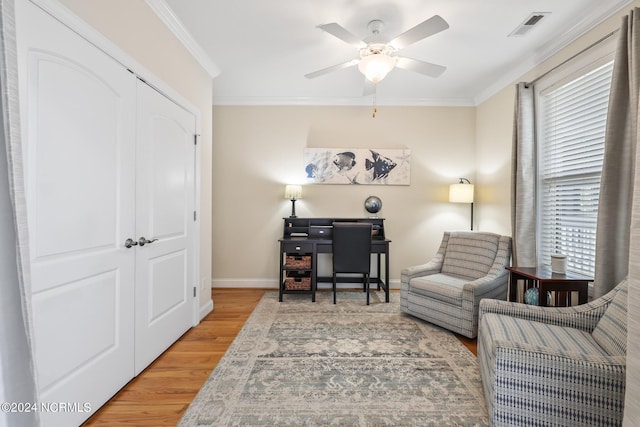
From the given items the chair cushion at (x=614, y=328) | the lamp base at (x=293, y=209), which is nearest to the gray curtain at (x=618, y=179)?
the chair cushion at (x=614, y=328)

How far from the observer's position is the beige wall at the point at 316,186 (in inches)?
162

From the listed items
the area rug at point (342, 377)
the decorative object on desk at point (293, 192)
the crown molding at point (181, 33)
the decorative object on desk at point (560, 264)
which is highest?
the crown molding at point (181, 33)

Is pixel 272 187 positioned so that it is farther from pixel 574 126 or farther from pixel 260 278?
pixel 574 126

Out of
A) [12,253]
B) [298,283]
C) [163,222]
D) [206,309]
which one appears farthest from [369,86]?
[206,309]

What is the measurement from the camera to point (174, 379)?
1973mm

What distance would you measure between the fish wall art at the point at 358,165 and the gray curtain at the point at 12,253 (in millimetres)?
3248

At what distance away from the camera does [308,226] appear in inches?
156

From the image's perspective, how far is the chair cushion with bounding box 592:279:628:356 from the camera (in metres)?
1.40

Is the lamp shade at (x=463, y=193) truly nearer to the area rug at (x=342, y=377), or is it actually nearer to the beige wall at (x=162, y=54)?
the area rug at (x=342, y=377)

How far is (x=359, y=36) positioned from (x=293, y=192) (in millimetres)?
1946

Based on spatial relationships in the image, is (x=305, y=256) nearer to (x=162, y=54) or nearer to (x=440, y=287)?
(x=440, y=287)

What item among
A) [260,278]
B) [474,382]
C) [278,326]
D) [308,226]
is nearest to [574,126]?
[474,382]

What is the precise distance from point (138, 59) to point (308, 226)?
2549mm

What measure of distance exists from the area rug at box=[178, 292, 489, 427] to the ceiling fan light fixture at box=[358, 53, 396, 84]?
2208 mm
